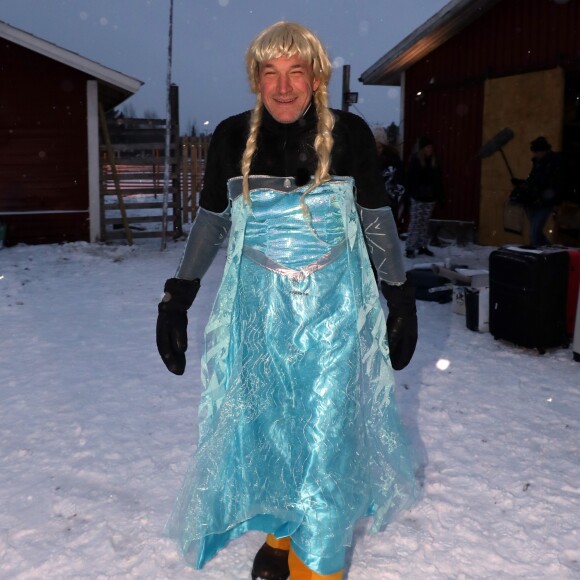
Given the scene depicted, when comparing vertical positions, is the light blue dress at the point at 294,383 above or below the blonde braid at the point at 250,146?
below

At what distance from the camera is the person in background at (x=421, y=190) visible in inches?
417

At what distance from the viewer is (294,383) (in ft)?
7.37

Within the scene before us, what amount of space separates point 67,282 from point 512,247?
5.72 metres

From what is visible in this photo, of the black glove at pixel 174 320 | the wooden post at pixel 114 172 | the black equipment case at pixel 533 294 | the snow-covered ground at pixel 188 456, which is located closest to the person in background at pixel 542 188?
the snow-covered ground at pixel 188 456

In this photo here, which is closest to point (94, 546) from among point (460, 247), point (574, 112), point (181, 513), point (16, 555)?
point (16, 555)

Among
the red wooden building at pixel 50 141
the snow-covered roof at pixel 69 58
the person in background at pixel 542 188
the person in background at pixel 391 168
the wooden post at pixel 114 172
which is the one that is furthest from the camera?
the wooden post at pixel 114 172

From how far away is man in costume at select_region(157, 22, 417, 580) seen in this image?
7.16 ft

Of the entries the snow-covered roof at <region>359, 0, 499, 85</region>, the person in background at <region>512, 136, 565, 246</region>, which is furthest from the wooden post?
the person in background at <region>512, 136, 565, 246</region>

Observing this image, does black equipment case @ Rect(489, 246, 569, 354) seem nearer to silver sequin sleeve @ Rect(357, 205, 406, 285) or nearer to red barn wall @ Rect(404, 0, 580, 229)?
silver sequin sleeve @ Rect(357, 205, 406, 285)

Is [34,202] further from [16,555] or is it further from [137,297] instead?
[16,555]

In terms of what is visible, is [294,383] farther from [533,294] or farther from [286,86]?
[533,294]

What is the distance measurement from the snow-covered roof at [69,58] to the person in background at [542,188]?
704cm

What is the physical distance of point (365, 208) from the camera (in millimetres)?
2297

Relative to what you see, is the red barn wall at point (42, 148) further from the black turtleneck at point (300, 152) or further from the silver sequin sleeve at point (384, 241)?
the silver sequin sleeve at point (384, 241)
